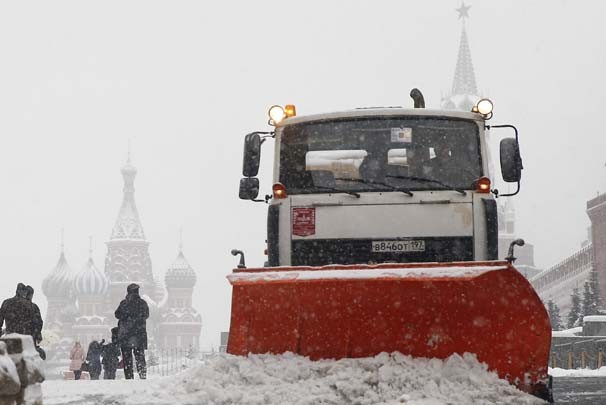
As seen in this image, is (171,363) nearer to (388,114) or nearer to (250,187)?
Result: (250,187)

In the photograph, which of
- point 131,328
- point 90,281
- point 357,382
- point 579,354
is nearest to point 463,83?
point 90,281

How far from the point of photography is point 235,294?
25.1 feet

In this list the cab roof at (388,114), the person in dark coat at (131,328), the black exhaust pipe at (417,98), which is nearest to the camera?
the cab roof at (388,114)

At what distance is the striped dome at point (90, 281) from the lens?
492ft

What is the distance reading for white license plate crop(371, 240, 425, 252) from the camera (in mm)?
8336

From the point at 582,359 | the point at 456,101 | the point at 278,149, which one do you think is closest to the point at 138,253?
the point at 456,101

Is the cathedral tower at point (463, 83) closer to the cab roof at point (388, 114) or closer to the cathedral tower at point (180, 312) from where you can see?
the cathedral tower at point (180, 312)

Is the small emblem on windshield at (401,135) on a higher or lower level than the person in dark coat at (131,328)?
higher

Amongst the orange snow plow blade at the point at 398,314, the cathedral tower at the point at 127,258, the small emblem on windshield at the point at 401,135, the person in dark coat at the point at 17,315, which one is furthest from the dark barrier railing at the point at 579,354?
the cathedral tower at the point at 127,258

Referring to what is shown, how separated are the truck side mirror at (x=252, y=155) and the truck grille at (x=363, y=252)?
0.96 meters

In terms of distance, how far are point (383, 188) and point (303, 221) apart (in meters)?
0.77

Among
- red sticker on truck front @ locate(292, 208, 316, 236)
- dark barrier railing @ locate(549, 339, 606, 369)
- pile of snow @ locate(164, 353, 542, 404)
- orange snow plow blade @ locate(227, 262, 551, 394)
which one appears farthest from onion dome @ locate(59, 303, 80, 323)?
pile of snow @ locate(164, 353, 542, 404)

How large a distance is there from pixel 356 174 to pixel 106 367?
13.5 metres

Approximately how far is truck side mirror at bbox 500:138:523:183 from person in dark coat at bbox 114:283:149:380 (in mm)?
6589
